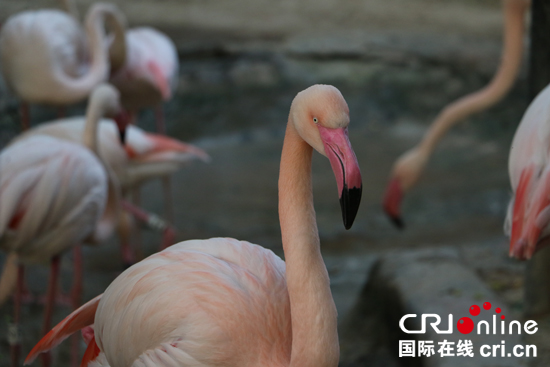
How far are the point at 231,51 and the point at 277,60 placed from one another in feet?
1.92

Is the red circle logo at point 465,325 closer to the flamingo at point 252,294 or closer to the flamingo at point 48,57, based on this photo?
the flamingo at point 252,294

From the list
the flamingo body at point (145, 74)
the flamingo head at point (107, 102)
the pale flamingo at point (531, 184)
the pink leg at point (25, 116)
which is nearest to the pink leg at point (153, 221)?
the flamingo head at point (107, 102)

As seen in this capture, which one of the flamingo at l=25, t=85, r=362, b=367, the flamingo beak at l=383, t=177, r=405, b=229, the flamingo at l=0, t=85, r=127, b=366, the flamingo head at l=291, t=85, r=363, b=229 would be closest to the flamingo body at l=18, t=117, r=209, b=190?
the flamingo at l=0, t=85, r=127, b=366

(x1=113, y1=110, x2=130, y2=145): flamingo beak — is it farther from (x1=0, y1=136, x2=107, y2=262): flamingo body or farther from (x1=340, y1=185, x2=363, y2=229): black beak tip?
(x1=340, y1=185, x2=363, y2=229): black beak tip

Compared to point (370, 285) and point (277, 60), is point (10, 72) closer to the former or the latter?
point (370, 285)

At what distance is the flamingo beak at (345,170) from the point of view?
5.02ft

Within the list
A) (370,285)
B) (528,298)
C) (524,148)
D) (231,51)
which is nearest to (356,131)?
(231,51)

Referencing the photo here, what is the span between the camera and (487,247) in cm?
420

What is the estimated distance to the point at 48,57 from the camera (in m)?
4.70

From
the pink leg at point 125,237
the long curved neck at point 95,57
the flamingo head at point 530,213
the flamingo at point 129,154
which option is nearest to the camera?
the flamingo head at point 530,213

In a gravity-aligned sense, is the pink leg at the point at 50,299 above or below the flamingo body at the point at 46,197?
below

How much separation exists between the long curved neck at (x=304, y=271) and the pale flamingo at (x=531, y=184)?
0.87 meters

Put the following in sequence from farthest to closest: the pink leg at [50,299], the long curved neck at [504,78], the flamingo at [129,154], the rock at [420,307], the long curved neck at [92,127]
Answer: the flamingo at [129,154] < the long curved neck at [504,78] < the long curved neck at [92,127] < the pink leg at [50,299] < the rock at [420,307]

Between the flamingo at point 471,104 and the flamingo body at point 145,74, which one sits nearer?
the flamingo at point 471,104
